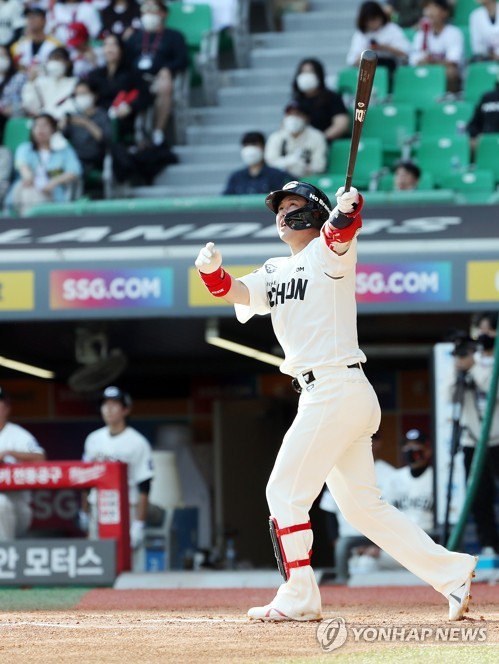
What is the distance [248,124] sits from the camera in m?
14.1

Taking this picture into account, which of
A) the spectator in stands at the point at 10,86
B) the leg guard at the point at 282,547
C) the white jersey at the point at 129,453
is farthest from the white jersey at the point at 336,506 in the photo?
the spectator in stands at the point at 10,86

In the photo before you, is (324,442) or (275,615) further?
(275,615)

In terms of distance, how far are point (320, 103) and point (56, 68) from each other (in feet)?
8.81

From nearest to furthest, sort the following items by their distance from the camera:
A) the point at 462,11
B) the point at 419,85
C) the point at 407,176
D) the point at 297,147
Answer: the point at 407,176
the point at 297,147
the point at 419,85
the point at 462,11

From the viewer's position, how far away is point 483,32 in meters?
13.2

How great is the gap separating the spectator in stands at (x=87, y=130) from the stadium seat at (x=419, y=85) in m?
2.70

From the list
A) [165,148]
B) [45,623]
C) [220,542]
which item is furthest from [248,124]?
[45,623]

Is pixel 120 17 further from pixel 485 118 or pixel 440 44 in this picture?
pixel 485 118

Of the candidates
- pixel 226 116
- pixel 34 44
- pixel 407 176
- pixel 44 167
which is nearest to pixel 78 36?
pixel 34 44

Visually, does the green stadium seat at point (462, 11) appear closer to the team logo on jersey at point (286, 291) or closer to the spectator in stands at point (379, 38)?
the spectator in stands at point (379, 38)

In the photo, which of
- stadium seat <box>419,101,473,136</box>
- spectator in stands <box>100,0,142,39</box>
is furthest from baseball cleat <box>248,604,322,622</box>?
spectator in stands <box>100,0,142,39</box>

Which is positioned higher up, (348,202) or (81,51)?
(81,51)

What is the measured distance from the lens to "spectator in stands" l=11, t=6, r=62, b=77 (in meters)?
14.5

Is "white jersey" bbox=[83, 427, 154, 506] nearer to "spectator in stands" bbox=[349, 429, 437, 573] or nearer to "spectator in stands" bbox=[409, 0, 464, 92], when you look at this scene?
"spectator in stands" bbox=[349, 429, 437, 573]
